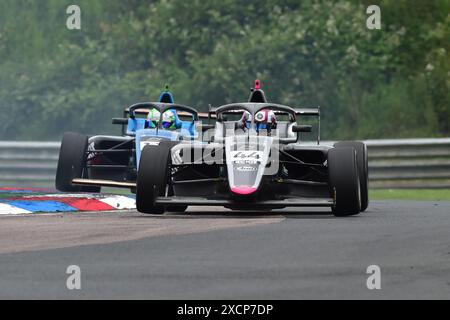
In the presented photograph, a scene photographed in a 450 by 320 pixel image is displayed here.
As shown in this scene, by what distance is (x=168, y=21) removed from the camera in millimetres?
31188

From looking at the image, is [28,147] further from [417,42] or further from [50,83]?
[417,42]

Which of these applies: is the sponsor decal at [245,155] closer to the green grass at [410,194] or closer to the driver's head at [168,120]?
the driver's head at [168,120]

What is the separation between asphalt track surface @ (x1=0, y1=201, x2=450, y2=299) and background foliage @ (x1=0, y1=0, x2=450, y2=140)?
1427cm

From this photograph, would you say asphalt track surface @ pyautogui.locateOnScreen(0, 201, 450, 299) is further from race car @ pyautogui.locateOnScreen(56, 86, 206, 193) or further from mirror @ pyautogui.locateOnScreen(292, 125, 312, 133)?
race car @ pyautogui.locateOnScreen(56, 86, 206, 193)

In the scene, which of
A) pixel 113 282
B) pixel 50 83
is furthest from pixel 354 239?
pixel 50 83

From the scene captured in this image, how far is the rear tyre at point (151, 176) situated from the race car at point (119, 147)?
3.87 meters

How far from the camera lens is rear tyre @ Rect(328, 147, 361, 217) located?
47.3 ft

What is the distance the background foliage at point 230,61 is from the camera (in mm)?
29109

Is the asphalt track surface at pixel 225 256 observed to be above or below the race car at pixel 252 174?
below

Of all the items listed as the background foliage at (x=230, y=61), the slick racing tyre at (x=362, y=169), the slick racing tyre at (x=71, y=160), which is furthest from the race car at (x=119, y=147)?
the background foliage at (x=230, y=61)

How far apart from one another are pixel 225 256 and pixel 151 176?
4603 mm

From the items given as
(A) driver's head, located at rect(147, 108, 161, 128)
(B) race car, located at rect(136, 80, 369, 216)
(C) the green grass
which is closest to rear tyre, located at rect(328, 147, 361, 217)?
(B) race car, located at rect(136, 80, 369, 216)

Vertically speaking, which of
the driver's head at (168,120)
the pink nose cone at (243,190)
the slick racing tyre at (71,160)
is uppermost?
the driver's head at (168,120)

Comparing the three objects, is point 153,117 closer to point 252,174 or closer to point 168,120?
point 168,120
